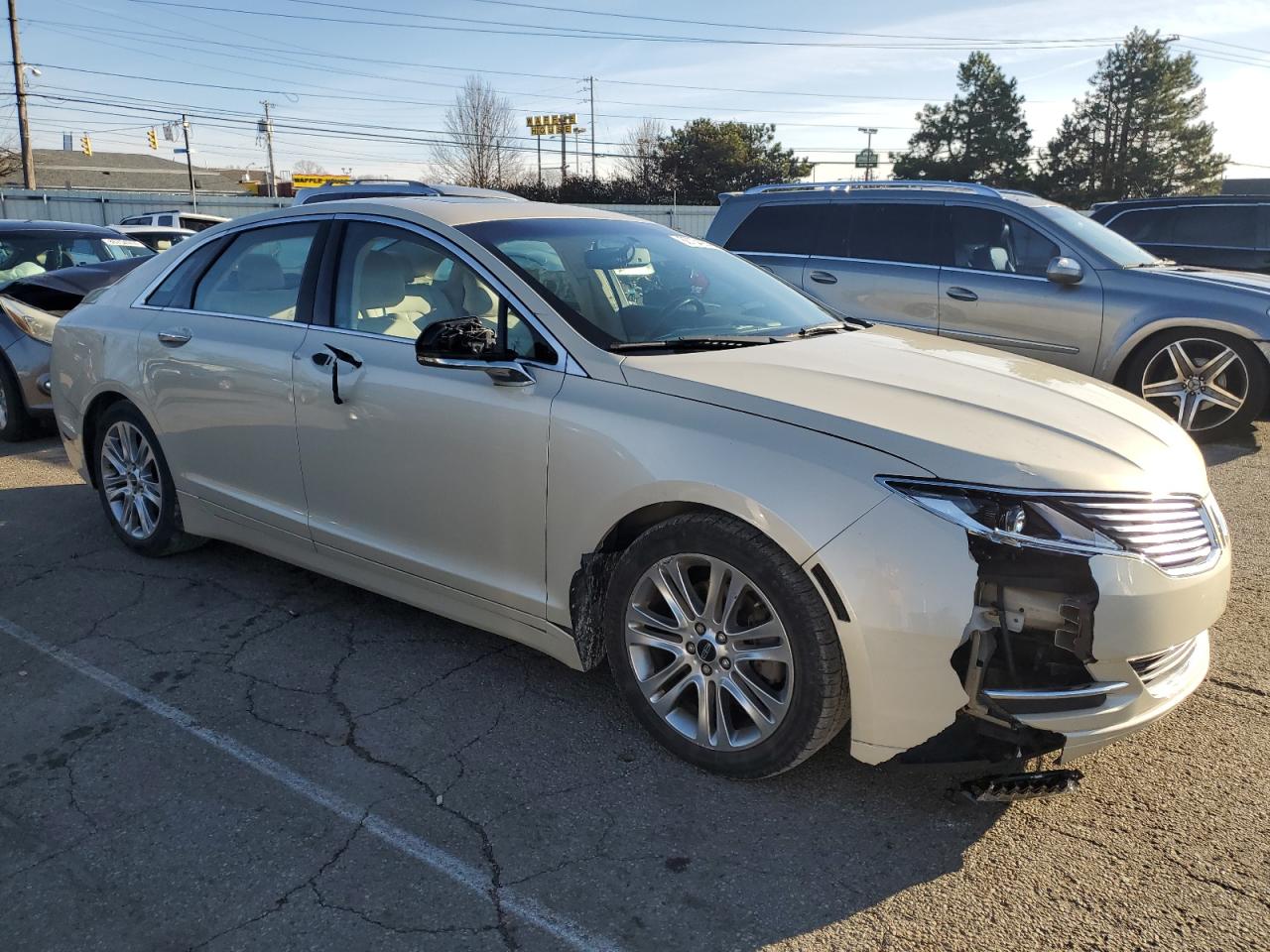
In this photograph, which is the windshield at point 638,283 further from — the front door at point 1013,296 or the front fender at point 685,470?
the front door at point 1013,296

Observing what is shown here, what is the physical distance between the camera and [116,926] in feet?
7.80

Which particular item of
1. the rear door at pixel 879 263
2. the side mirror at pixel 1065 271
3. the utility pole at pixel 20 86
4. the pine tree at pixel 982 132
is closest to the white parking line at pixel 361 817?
the rear door at pixel 879 263

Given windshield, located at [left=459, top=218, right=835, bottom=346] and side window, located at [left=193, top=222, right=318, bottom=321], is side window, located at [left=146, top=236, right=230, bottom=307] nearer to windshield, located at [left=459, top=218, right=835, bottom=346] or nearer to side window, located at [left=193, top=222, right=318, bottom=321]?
side window, located at [left=193, top=222, right=318, bottom=321]

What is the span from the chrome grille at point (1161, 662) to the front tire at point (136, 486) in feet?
13.5

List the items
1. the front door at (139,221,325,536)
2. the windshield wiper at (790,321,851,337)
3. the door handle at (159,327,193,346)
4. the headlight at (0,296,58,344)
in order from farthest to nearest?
the headlight at (0,296,58,344) < the door handle at (159,327,193,346) < the front door at (139,221,325,536) < the windshield wiper at (790,321,851,337)

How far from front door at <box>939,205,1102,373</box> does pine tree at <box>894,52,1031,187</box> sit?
59.7 meters

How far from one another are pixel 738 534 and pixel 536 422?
→ 0.82 metres

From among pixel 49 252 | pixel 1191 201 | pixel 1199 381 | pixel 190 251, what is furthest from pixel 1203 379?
pixel 49 252

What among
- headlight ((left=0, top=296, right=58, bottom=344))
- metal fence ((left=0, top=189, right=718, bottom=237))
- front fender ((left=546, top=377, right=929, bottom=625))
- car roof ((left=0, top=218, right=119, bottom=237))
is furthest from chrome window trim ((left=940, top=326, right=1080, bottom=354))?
metal fence ((left=0, top=189, right=718, bottom=237))

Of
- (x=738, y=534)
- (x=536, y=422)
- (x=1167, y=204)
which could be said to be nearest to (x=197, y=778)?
(x=536, y=422)

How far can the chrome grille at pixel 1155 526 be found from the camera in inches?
101

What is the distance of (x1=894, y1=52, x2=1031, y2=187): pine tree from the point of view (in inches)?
2494

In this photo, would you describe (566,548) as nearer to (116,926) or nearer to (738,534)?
(738,534)

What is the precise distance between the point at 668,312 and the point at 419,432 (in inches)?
39.5
